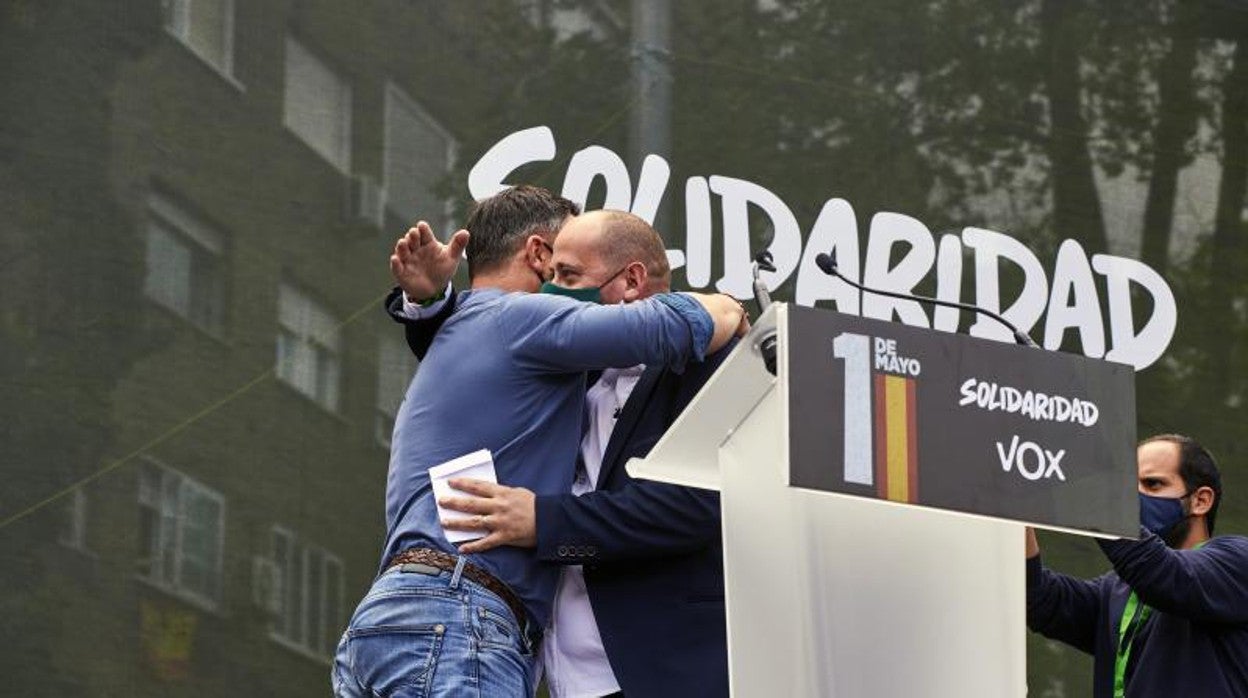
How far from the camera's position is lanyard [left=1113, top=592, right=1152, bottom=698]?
4418 mm

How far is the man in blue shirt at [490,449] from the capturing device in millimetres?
3250

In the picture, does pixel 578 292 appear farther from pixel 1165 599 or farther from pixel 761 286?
pixel 1165 599

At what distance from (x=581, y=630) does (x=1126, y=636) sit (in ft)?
4.69

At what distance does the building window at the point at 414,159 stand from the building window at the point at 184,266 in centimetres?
40

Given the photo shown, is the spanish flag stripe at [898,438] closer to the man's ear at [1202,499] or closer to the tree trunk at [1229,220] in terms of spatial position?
the man's ear at [1202,499]

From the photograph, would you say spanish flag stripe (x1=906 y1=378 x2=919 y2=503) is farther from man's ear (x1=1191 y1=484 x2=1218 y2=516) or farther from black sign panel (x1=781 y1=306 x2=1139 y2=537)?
man's ear (x1=1191 y1=484 x2=1218 y2=516)

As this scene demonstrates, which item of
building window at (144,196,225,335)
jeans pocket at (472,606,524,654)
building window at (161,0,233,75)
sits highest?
building window at (161,0,233,75)

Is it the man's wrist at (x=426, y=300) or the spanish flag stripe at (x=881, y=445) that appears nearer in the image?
the spanish flag stripe at (x=881, y=445)

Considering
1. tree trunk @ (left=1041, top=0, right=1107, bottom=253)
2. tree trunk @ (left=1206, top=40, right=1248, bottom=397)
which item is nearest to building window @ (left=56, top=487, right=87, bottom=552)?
tree trunk @ (left=1041, top=0, right=1107, bottom=253)

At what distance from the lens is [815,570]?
117 inches

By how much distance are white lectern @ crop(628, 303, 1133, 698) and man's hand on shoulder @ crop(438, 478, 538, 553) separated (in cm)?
39

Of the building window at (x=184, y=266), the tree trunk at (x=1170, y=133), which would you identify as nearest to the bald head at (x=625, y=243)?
the building window at (x=184, y=266)

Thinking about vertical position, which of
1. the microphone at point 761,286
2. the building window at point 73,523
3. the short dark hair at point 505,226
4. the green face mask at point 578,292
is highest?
the short dark hair at point 505,226

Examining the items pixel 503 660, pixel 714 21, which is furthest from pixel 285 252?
pixel 503 660
